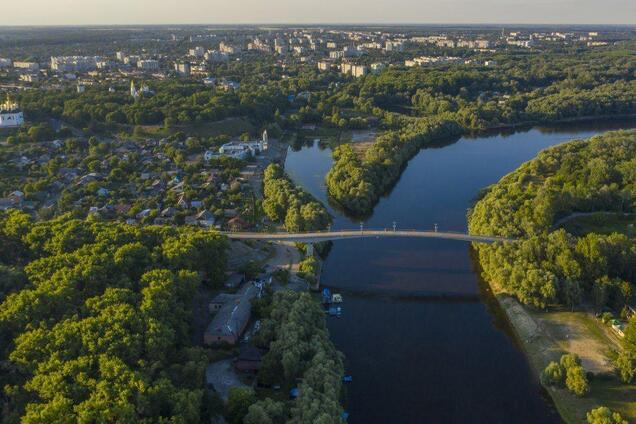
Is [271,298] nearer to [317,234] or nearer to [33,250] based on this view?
[317,234]

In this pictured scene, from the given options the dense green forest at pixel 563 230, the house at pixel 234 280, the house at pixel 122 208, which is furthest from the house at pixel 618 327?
the house at pixel 122 208

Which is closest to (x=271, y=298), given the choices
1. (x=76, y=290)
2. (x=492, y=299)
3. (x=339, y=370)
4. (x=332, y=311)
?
(x=332, y=311)

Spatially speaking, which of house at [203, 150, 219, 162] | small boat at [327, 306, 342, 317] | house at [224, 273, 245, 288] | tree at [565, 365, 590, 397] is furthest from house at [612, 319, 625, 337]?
house at [203, 150, 219, 162]

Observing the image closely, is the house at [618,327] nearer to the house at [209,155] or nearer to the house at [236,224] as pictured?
the house at [236,224]

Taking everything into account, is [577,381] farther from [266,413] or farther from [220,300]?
[220,300]

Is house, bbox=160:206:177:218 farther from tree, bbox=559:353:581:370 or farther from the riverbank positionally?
tree, bbox=559:353:581:370
